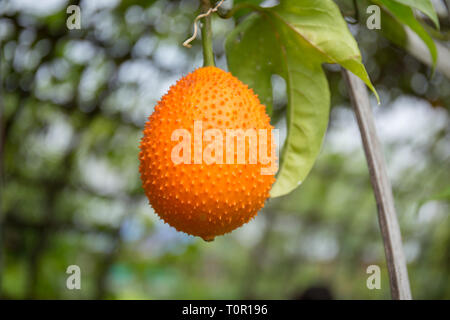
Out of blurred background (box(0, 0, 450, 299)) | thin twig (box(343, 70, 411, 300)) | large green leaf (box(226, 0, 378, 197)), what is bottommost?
thin twig (box(343, 70, 411, 300))

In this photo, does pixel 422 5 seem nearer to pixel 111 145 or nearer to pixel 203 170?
pixel 203 170

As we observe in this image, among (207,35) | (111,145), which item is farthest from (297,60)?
(111,145)

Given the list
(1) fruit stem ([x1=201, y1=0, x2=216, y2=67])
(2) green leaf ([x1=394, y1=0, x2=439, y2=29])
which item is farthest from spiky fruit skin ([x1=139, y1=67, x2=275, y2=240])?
(2) green leaf ([x1=394, y1=0, x2=439, y2=29])

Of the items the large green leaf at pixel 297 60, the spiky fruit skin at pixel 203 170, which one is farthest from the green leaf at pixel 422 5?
the spiky fruit skin at pixel 203 170

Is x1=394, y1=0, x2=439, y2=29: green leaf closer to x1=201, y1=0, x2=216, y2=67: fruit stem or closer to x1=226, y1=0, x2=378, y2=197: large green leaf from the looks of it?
x1=226, y1=0, x2=378, y2=197: large green leaf

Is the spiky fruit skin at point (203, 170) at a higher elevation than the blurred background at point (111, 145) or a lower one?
lower

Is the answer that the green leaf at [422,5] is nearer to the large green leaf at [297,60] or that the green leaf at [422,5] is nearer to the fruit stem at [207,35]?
the large green leaf at [297,60]
